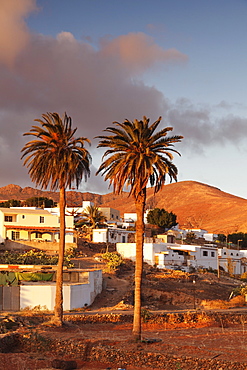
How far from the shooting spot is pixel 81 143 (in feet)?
123

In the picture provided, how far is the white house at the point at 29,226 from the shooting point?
78.9 metres

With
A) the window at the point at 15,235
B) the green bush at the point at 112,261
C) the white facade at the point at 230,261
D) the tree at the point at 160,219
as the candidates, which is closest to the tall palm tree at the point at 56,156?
the green bush at the point at 112,261

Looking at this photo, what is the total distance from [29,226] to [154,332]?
46.1 m

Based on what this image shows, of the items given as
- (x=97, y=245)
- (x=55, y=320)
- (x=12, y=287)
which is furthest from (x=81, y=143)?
(x=97, y=245)

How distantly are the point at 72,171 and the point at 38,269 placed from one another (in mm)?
17062

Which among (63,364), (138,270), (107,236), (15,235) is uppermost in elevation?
(15,235)

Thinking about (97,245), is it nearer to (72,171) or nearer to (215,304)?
(215,304)

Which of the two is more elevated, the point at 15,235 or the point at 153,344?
the point at 15,235

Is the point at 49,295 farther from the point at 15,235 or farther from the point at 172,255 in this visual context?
the point at 172,255

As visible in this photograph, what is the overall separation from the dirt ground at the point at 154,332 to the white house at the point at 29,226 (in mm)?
15244

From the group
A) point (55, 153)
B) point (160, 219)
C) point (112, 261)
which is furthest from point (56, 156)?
point (160, 219)

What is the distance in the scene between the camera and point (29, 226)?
80938mm

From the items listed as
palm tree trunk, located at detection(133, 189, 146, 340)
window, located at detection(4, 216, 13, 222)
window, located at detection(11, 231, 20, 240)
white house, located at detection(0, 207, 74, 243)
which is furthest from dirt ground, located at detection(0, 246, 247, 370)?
window, located at detection(4, 216, 13, 222)

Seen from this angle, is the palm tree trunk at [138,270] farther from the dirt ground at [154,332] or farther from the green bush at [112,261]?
the green bush at [112,261]
